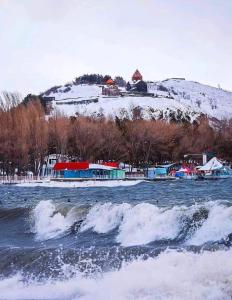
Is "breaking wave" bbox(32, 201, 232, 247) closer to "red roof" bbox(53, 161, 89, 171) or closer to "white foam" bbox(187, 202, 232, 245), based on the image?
"white foam" bbox(187, 202, 232, 245)

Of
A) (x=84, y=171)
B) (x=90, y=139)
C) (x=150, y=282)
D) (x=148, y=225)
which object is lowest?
(x=150, y=282)

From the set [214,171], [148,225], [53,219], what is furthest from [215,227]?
[214,171]

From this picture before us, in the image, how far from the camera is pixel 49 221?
26.2 meters

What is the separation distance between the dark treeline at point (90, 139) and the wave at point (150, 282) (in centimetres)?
7021

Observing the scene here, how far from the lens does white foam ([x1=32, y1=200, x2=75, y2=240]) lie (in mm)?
24312

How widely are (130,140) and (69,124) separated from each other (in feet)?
40.2

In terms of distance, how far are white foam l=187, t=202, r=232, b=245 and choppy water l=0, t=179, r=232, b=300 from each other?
35mm

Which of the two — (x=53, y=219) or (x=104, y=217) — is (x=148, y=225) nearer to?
(x=104, y=217)

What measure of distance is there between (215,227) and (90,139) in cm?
7890

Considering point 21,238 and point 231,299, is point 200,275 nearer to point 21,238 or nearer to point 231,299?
point 231,299

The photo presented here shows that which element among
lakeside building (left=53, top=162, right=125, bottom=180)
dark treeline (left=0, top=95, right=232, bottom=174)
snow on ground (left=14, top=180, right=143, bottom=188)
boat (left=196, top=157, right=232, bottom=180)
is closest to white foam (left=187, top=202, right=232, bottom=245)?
snow on ground (left=14, top=180, right=143, bottom=188)

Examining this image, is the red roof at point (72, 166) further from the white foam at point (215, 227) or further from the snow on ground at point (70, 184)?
the white foam at point (215, 227)

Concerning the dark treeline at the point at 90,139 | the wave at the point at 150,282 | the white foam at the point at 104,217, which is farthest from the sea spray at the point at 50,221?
the dark treeline at the point at 90,139

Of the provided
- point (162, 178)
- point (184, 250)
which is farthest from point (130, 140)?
point (184, 250)
